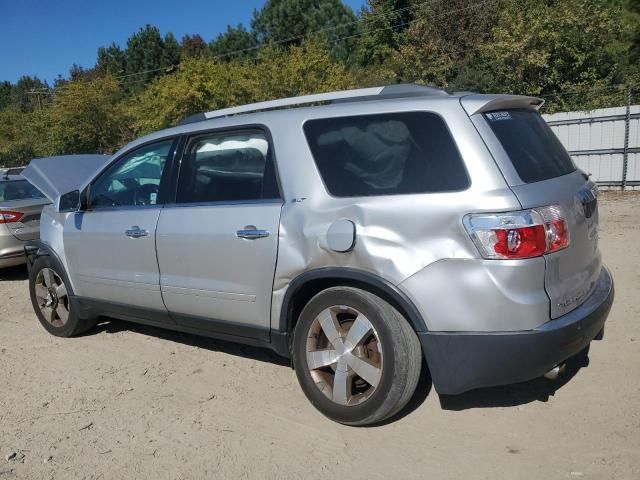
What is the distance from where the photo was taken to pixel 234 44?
4641cm

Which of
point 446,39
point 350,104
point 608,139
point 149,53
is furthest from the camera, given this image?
point 149,53

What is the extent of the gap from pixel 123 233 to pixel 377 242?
2237 millimetres

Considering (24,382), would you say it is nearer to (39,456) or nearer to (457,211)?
(39,456)

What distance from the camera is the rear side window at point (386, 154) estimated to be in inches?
122

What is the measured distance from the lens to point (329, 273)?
10.9ft

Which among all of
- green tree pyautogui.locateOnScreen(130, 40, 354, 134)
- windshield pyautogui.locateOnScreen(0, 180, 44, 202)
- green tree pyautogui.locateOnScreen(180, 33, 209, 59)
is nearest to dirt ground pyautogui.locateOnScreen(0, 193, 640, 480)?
windshield pyautogui.locateOnScreen(0, 180, 44, 202)

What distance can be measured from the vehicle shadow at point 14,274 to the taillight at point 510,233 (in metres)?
7.41

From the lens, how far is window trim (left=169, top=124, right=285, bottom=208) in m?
3.69

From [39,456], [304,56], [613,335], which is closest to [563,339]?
[613,335]

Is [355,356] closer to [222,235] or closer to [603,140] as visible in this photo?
[222,235]

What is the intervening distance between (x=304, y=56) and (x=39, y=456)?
21.7m

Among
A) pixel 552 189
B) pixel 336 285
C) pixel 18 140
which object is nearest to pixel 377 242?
Answer: pixel 336 285

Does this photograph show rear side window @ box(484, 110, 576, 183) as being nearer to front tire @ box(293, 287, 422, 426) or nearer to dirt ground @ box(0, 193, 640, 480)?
front tire @ box(293, 287, 422, 426)

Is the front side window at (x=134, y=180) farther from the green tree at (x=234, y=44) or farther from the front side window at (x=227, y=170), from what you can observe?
the green tree at (x=234, y=44)
